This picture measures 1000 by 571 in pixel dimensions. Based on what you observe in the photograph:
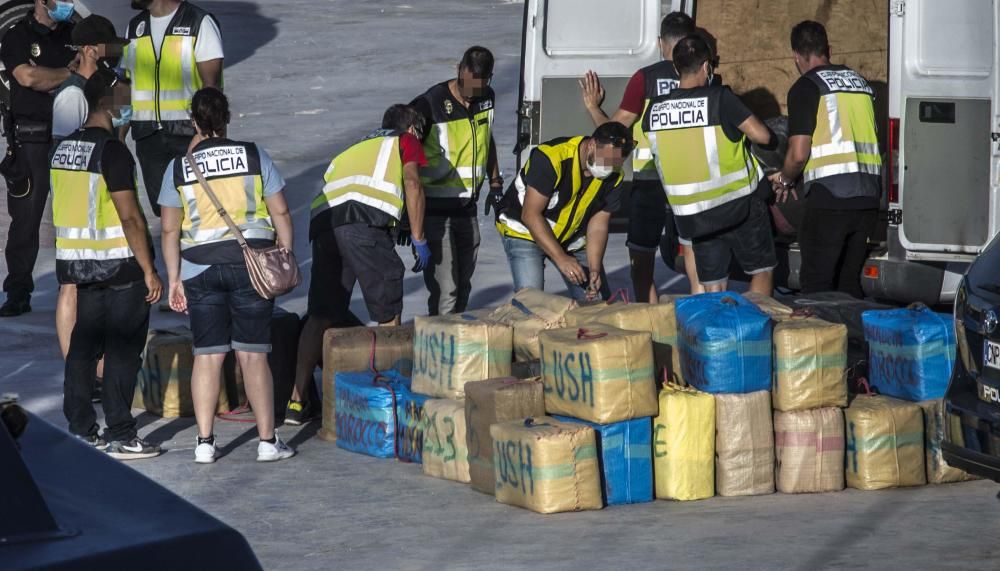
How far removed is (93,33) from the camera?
8102 millimetres

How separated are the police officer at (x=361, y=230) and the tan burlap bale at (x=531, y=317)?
875 millimetres

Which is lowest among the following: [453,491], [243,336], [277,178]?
[453,491]

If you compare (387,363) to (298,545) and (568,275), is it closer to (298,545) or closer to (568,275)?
(568,275)

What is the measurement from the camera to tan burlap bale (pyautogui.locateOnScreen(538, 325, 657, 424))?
620 cm

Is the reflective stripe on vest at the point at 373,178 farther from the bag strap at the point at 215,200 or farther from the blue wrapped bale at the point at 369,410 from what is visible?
the bag strap at the point at 215,200

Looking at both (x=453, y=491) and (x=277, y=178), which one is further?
(x=277, y=178)

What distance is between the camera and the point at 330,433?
7.57 metres

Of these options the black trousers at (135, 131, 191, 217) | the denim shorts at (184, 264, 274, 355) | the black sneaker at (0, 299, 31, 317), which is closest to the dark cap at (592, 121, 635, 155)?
the denim shorts at (184, 264, 274, 355)

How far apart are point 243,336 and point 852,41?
17.7 ft

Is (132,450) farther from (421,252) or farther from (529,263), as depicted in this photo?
(529,263)

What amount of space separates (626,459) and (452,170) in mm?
2957

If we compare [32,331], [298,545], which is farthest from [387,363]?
[32,331]

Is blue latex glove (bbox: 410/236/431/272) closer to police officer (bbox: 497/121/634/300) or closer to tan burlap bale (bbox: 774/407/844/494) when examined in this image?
police officer (bbox: 497/121/634/300)

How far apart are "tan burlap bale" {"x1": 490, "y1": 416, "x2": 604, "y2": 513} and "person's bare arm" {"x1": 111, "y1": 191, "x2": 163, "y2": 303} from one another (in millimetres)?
1876
